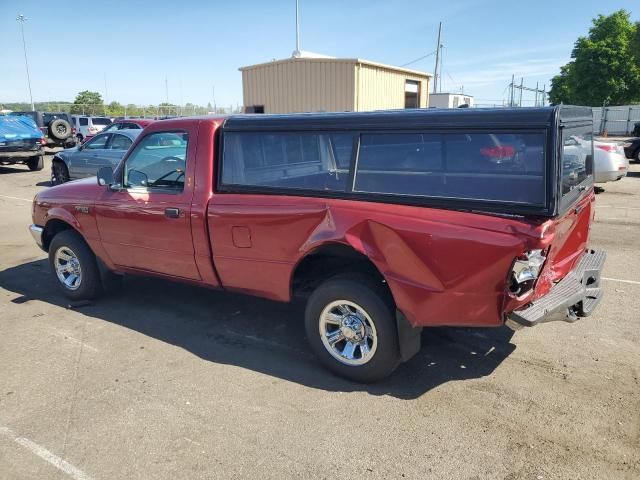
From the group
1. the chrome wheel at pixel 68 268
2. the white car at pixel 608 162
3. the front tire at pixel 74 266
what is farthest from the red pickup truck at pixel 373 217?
the white car at pixel 608 162

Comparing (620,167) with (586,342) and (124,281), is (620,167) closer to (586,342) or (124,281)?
(586,342)

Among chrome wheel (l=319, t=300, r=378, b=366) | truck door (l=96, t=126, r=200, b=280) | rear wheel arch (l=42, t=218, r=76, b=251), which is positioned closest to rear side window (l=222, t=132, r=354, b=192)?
truck door (l=96, t=126, r=200, b=280)

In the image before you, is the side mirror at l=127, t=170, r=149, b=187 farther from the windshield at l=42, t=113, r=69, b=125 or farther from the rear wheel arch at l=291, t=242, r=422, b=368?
the windshield at l=42, t=113, r=69, b=125

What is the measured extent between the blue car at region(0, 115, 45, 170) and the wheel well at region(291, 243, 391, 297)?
17.0m

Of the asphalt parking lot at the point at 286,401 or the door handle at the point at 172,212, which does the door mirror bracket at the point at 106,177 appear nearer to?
the door handle at the point at 172,212

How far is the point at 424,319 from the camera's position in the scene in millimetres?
3291

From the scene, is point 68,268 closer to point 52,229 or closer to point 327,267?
point 52,229

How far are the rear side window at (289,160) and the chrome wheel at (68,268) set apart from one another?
7.44ft

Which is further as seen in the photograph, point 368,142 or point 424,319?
point 368,142

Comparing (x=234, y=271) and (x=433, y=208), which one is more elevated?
(x=433, y=208)

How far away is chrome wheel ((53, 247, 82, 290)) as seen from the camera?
5379 millimetres

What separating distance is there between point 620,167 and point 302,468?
472 inches

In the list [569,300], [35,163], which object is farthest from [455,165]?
[35,163]

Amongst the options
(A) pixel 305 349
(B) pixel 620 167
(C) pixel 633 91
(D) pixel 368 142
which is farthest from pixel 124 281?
(C) pixel 633 91
